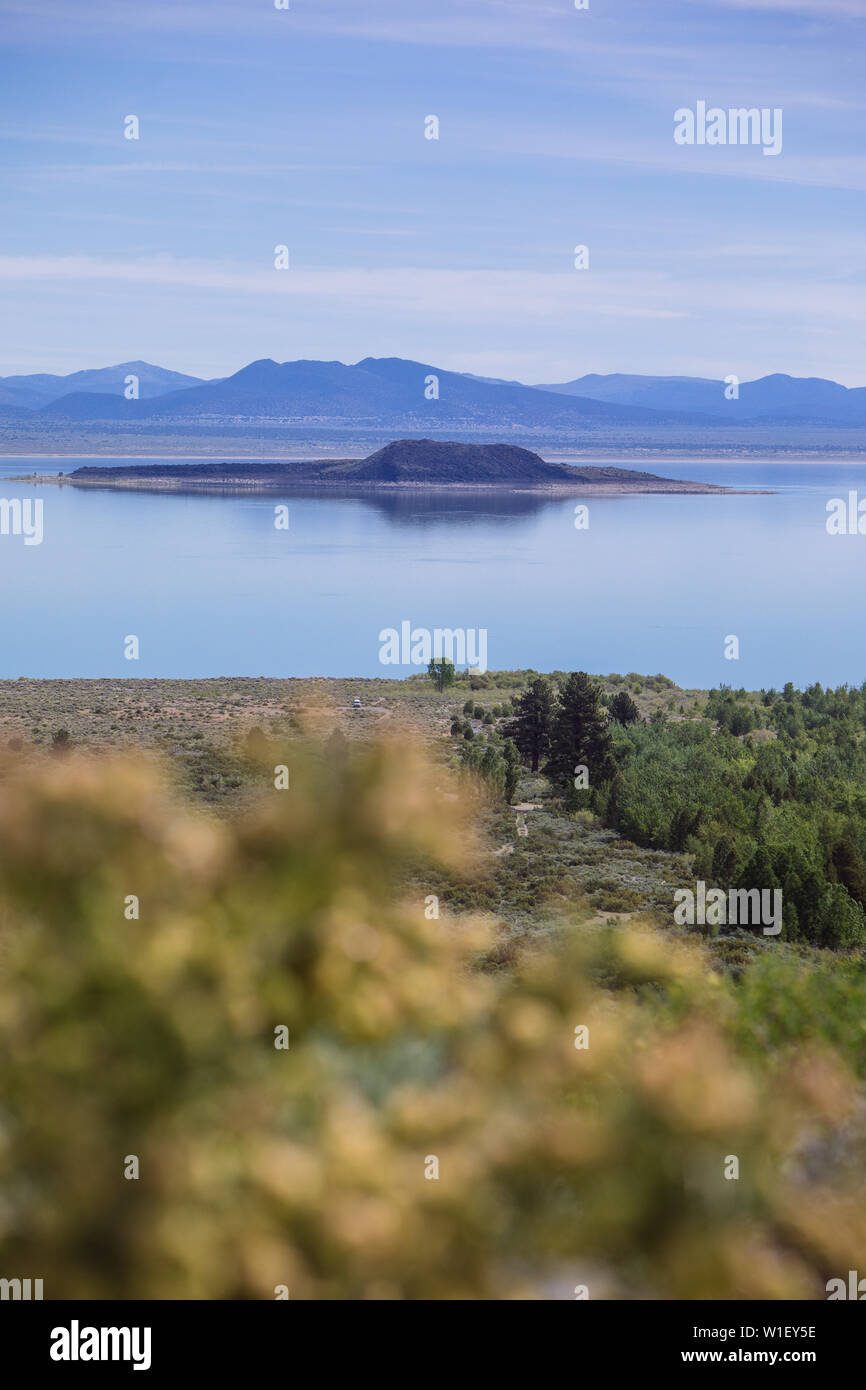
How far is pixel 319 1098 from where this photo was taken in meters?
2.51

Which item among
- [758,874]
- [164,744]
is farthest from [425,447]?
[758,874]

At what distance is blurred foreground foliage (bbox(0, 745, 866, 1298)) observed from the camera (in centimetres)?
232

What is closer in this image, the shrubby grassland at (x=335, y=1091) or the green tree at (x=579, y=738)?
the shrubby grassland at (x=335, y=1091)

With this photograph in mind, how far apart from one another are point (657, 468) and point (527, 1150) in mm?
183137

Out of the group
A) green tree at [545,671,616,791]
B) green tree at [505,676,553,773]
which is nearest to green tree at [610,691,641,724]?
green tree at [505,676,553,773]

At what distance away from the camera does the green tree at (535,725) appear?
2841 centimetres

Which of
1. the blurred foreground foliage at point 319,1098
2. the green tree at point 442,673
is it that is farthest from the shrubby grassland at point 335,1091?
the green tree at point 442,673

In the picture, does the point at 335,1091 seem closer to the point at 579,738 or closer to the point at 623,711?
the point at 579,738

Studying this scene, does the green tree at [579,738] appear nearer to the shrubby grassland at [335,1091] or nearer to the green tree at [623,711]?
the green tree at [623,711]

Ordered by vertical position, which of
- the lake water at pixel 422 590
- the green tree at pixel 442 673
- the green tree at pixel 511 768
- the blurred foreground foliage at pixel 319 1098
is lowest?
the green tree at pixel 511 768

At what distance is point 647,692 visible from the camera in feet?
147

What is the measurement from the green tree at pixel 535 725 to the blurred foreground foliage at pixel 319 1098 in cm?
2550

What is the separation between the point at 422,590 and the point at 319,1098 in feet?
208
